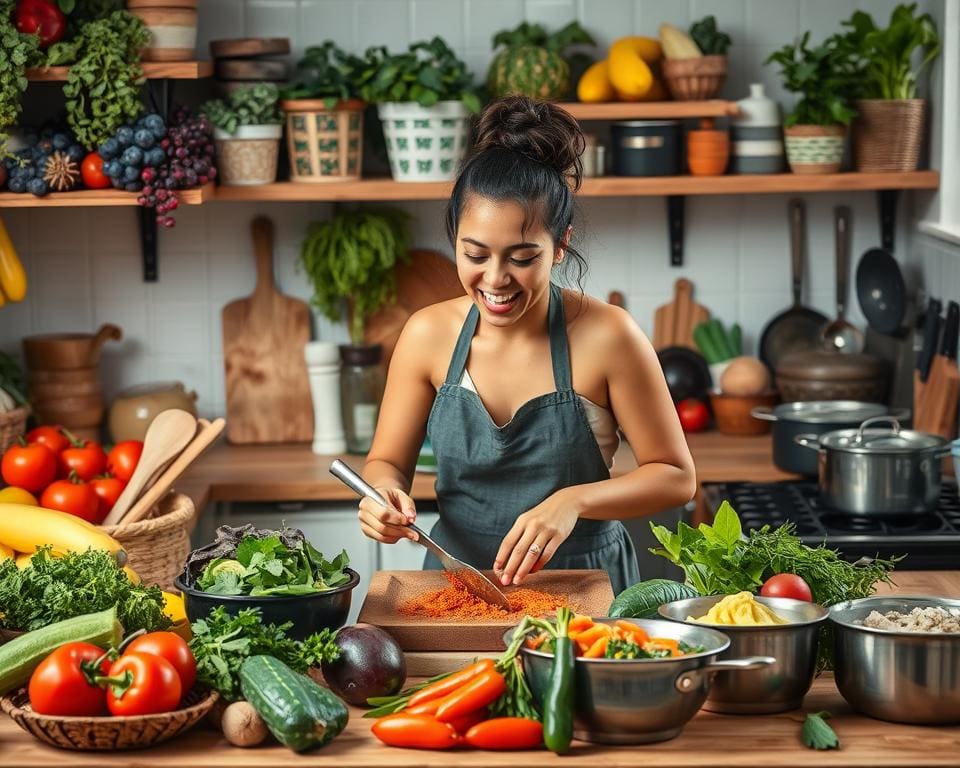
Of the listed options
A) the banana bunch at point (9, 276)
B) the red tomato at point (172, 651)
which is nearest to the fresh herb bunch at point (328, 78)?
the banana bunch at point (9, 276)

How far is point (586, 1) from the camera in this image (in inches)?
150

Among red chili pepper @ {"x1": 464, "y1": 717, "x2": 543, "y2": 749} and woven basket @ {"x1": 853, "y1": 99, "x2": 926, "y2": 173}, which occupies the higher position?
woven basket @ {"x1": 853, "y1": 99, "x2": 926, "y2": 173}

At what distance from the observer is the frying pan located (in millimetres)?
3941

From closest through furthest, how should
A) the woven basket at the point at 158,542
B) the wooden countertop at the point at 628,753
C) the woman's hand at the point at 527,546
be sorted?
the wooden countertop at the point at 628,753 < the woman's hand at the point at 527,546 < the woven basket at the point at 158,542

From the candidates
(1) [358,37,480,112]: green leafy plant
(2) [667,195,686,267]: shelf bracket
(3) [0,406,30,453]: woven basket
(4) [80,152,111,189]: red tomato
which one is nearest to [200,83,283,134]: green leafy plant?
(1) [358,37,480,112]: green leafy plant

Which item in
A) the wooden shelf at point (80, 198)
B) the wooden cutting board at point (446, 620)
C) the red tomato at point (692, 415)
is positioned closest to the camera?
the wooden cutting board at point (446, 620)

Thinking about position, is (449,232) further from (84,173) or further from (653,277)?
(653,277)

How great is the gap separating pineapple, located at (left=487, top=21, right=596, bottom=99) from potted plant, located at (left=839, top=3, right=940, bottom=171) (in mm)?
716

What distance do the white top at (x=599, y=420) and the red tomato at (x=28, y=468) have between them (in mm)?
1035

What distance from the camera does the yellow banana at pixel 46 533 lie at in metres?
2.41

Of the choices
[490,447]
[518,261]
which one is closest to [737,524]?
[518,261]

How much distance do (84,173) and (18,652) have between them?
1972 mm

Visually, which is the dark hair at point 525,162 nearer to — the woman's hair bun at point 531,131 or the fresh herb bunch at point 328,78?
the woman's hair bun at point 531,131

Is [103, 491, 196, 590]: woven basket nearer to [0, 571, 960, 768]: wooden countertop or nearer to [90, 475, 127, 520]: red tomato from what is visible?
[90, 475, 127, 520]: red tomato
